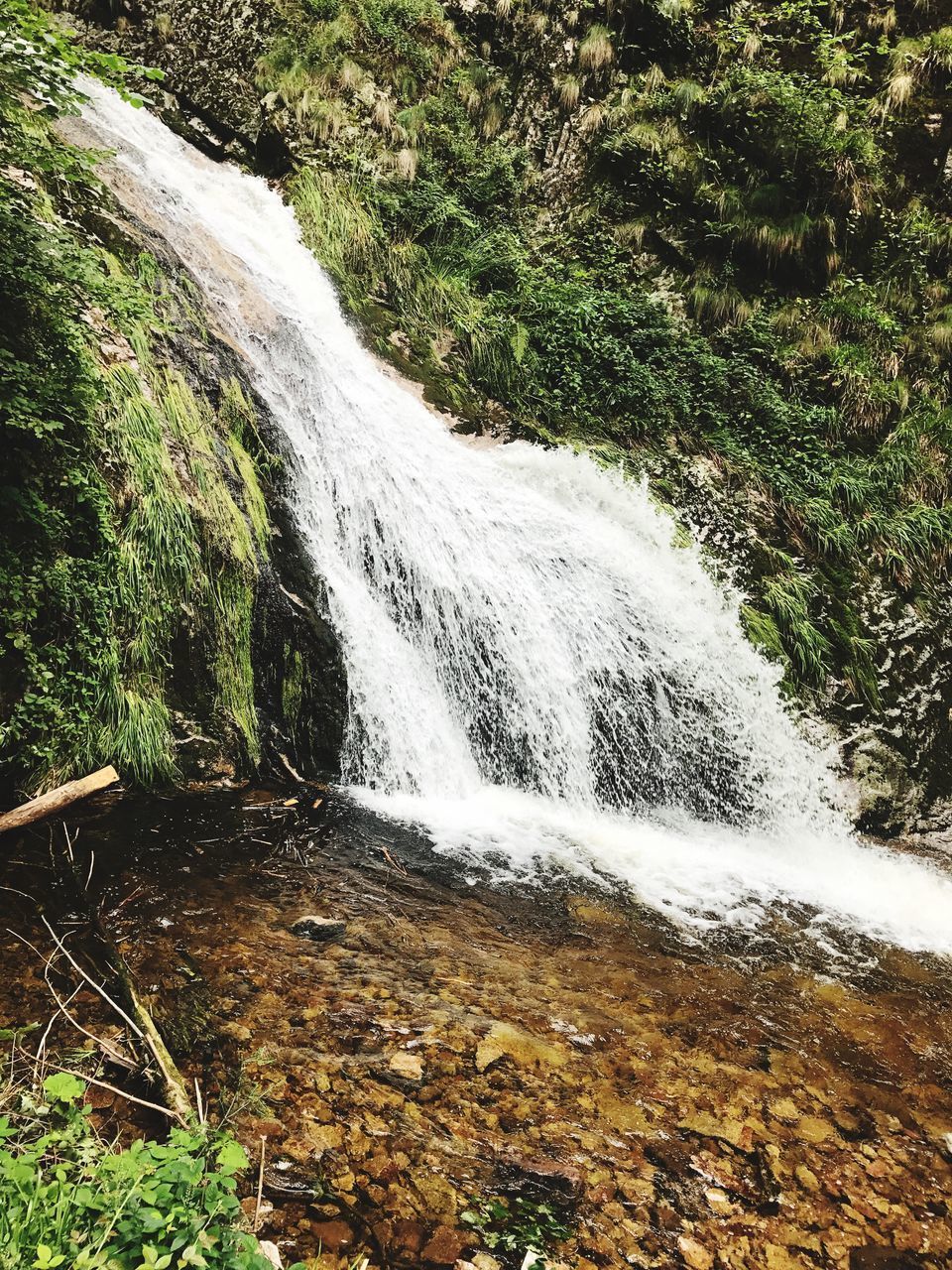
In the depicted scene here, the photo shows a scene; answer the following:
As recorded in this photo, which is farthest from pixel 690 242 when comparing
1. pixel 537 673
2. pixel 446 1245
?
pixel 446 1245

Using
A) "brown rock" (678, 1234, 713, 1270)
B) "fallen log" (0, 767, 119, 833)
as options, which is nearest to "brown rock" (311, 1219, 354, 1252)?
"brown rock" (678, 1234, 713, 1270)

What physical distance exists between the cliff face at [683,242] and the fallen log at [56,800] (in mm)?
6129

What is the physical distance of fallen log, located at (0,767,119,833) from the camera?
3.34 m

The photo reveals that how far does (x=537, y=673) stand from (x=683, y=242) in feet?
25.5

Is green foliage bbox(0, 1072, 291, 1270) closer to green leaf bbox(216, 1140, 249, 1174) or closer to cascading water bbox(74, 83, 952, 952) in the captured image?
green leaf bbox(216, 1140, 249, 1174)

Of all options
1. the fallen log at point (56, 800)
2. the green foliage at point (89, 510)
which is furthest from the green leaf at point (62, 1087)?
the green foliage at point (89, 510)

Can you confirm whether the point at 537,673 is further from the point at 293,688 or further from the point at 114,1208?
the point at 114,1208

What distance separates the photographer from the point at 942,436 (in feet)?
27.5

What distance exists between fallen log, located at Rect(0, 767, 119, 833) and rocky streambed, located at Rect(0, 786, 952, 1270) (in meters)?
0.12

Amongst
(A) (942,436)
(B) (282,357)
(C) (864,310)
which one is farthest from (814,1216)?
(C) (864,310)

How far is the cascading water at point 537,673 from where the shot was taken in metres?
5.26

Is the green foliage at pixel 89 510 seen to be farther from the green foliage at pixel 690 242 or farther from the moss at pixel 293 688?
the green foliage at pixel 690 242

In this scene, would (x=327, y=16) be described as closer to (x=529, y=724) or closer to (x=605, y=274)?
(x=605, y=274)

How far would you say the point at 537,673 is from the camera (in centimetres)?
624
